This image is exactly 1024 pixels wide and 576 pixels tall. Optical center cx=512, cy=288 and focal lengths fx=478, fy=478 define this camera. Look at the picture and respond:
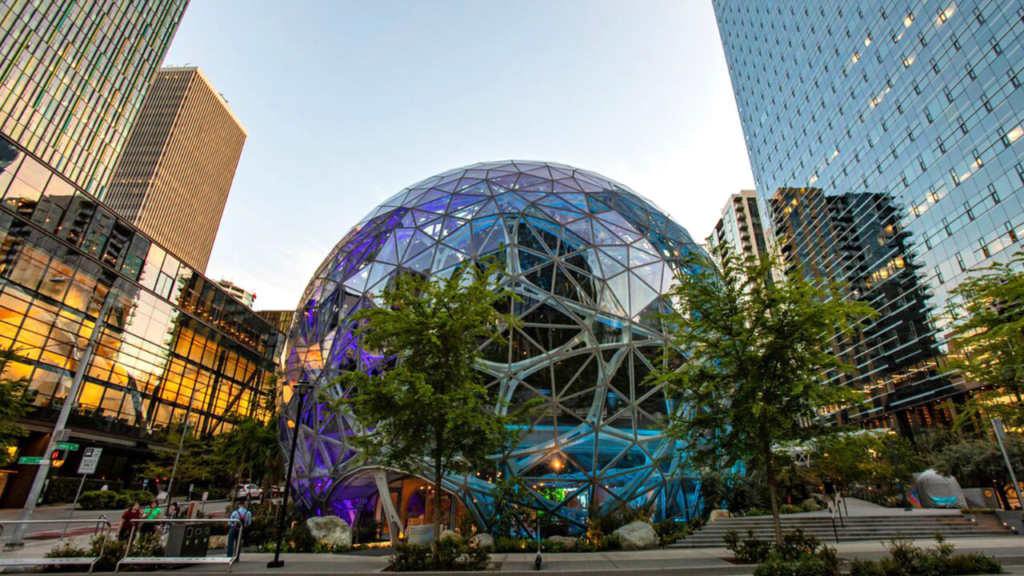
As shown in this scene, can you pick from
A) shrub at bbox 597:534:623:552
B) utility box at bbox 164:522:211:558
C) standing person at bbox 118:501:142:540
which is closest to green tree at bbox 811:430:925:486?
shrub at bbox 597:534:623:552

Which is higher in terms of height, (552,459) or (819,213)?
(819,213)

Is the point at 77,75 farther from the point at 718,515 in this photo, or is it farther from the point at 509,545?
the point at 718,515

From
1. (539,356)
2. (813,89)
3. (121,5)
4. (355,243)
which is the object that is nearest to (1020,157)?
(813,89)

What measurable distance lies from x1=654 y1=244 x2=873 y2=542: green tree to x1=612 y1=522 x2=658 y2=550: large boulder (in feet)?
11.0

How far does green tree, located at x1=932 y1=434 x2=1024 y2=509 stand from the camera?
28.2 metres

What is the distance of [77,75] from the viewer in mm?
78000

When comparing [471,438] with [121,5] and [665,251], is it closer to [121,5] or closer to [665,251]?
[665,251]

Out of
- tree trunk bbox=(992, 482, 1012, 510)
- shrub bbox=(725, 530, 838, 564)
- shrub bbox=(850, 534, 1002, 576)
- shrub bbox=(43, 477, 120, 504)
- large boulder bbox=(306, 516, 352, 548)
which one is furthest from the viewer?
shrub bbox=(43, 477, 120, 504)

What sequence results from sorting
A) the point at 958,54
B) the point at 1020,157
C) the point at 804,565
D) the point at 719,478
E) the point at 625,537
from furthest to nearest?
the point at 958,54, the point at 1020,157, the point at 719,478, the point at 625,537, the point at 804,565

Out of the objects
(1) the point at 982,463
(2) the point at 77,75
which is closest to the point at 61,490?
(1) the point at 982,463

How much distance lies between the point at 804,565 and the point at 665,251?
1277 cm

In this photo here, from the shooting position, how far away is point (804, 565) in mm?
9039

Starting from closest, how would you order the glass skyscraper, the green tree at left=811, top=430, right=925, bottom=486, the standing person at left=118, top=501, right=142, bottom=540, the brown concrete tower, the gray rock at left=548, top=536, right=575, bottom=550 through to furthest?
1. the green tree at left=811, top=430, right=925, bottom=486
2. the standing person at left=118, top=501, right=142, bottom=540
3. the gray rock at left=548, top=536, right=575, bottom=550
4. the glass skyscraper
5. the brown concrete tower

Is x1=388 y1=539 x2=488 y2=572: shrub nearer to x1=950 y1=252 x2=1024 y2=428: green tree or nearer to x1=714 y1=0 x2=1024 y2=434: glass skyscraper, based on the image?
x1=950 y1=252 x2=1024 y2=428: green tree
